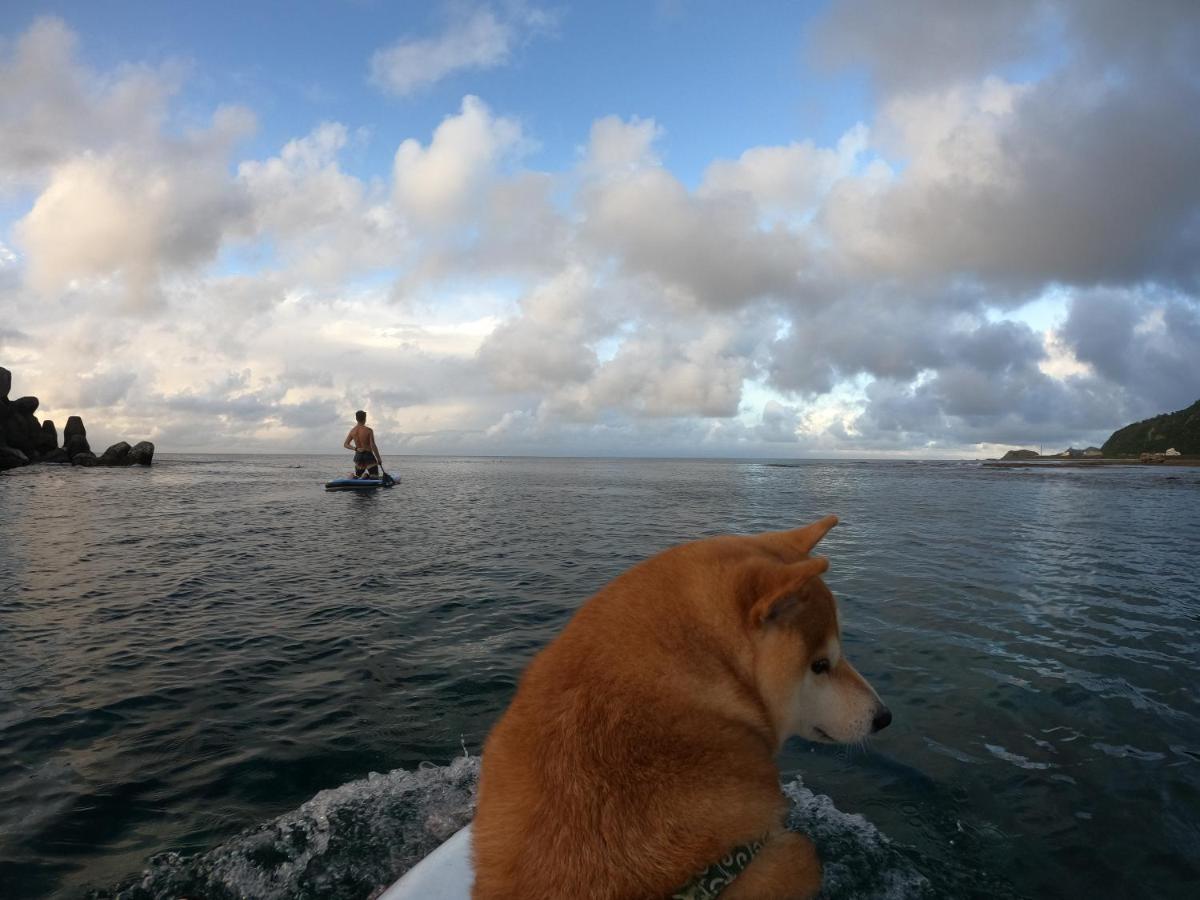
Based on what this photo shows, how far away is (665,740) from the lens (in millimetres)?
2250

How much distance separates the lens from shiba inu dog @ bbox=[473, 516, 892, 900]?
212cm

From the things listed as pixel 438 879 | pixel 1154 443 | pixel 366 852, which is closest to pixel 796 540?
pixel 438 879

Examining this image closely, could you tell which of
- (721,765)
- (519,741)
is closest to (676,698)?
(721,765)

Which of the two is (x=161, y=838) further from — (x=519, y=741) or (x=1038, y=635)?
(x=1038, y=635)

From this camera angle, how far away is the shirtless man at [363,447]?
111 feet

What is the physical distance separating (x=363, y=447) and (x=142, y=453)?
54.8 metres

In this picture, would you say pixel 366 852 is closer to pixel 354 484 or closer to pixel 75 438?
pixel 354 484

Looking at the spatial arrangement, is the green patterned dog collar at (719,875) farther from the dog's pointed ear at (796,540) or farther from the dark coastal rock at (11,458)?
the dark coastal rock at (11,458)

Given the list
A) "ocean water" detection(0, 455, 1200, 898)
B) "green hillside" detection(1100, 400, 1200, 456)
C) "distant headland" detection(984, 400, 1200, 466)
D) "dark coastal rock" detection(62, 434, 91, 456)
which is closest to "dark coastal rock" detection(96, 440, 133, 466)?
"dark coastal rock" detection(62, 434, 91, 456)

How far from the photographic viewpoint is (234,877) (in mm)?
4176

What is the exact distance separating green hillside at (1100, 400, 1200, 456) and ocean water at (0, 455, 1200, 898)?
152 metres

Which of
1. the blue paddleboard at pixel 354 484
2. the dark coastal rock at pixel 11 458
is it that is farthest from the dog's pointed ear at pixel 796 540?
the dark coastal rock at pixel 11 458

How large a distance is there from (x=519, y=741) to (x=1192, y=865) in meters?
5.36

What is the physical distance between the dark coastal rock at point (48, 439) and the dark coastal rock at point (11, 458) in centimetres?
864
